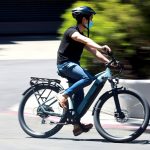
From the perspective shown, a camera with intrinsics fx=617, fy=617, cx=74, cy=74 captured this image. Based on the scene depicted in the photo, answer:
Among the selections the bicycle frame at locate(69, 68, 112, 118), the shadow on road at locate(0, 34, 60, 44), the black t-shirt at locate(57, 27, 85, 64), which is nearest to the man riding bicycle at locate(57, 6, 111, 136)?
the black t-shirt at locate(57, 27, 85, 64)

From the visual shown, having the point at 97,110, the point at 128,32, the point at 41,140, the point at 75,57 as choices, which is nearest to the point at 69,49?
the point at 75,57

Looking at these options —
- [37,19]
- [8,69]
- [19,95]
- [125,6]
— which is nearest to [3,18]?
[37,19]

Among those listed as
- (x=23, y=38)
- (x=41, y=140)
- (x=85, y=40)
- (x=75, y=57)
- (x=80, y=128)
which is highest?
(x=85, y=40)

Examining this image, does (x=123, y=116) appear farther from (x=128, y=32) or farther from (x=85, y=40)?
(x=128, y=32)

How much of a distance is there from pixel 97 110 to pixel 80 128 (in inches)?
15.0

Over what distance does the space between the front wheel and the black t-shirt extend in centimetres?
69

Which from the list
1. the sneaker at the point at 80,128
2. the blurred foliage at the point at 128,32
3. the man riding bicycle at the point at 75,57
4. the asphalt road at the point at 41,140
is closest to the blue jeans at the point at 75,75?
the man riding bicycle at the point at 75,57

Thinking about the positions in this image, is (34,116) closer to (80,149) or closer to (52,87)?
(52,87)

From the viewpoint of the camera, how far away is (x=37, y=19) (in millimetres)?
31297

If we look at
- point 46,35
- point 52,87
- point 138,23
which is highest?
point 138,23

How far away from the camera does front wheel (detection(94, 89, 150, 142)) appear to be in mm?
8328

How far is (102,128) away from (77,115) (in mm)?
396

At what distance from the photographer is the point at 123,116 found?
27.8 ft

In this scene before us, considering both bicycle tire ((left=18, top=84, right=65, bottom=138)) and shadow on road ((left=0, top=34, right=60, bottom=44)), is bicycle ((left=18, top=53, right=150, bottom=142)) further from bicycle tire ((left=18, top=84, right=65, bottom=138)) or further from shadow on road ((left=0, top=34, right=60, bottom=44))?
shadow on road ((left=0, top=34, right=60, bottom=44))
